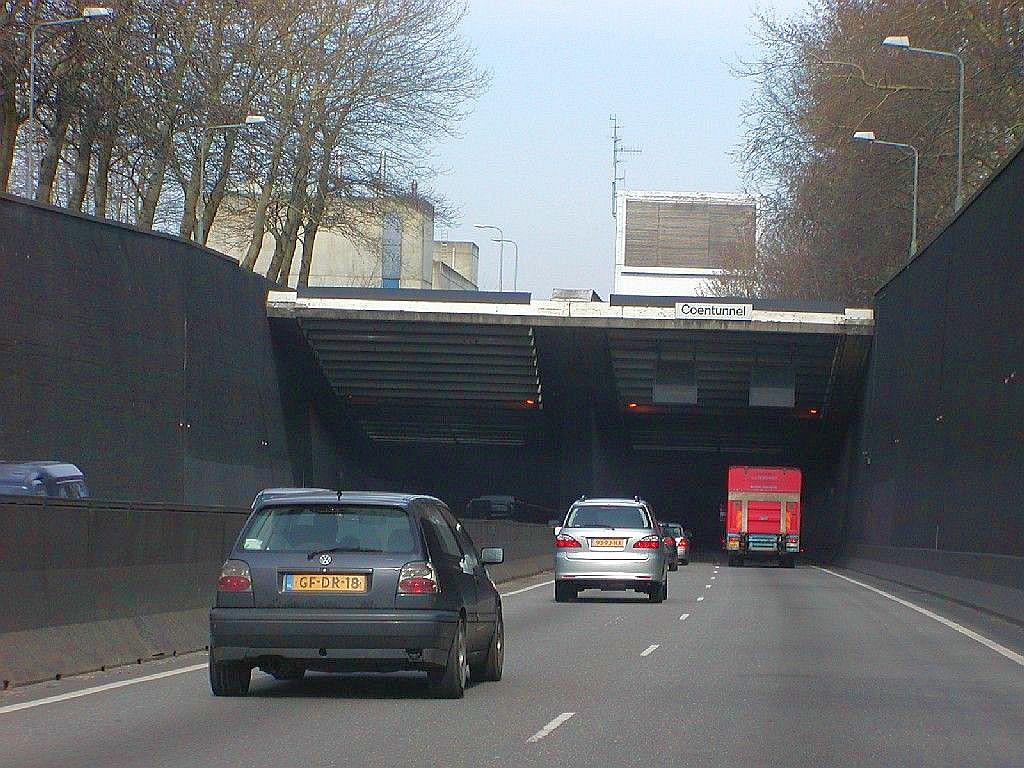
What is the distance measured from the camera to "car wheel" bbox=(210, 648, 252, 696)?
12.5m

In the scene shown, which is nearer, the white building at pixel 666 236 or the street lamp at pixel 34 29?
the street lamp at pixel 34 29

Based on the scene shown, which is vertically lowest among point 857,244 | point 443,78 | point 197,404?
point 197,404

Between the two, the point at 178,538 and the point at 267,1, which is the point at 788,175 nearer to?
the point at 267,1

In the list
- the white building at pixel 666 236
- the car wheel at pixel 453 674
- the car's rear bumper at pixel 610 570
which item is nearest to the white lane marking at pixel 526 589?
the car's rear bumper at pixel 610 570

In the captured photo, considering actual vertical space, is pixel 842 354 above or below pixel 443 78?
below

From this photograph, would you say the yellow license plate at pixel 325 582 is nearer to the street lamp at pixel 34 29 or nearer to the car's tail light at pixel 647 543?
the car's tail light at pixel 647 543

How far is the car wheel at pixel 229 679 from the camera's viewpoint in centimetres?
1248

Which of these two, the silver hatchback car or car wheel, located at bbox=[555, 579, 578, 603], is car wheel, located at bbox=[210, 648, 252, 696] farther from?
car wheel, located at bbox=[555, 579, 578, 603]

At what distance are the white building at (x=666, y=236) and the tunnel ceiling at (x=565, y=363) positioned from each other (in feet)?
282

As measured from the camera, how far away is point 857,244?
65.4 meters

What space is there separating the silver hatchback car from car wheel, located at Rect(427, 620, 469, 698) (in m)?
15.4

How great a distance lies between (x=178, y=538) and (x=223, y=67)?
36397 mm

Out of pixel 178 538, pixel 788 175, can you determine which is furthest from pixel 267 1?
pixel 178 538

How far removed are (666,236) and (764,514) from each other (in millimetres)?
97183
